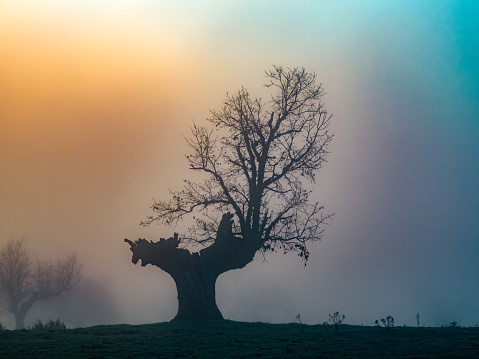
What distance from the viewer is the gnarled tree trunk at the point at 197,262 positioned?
33.5 m

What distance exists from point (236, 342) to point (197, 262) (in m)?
12.4

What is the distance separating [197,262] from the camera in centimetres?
3428

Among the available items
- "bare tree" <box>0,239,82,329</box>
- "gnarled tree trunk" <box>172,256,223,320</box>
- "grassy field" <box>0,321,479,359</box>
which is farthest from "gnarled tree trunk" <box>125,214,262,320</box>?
"bare tree" <box>0,239,82,329</box>

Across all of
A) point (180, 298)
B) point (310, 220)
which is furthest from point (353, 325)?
point (180, 298)

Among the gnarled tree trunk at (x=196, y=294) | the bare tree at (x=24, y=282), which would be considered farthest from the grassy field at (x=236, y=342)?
the bare tree at (x=24, y=282)

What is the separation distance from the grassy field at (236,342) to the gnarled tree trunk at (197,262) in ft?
14.7

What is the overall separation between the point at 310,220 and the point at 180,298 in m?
8.53

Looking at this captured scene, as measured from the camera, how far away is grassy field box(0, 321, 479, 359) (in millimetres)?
18719

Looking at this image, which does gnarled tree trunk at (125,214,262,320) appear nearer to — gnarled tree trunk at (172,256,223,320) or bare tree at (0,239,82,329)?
gnarled tree trunk at (172,256,223,320)

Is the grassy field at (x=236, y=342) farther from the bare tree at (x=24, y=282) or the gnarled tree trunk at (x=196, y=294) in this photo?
the bare tree at (x=24, y=282)

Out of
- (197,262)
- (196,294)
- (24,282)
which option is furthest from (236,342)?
(24,282)

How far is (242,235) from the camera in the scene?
3538 cm

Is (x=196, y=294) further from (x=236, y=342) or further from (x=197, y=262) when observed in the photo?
(x=236, y=342)

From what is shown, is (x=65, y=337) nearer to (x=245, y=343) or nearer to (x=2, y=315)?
(x=245, y=343)
